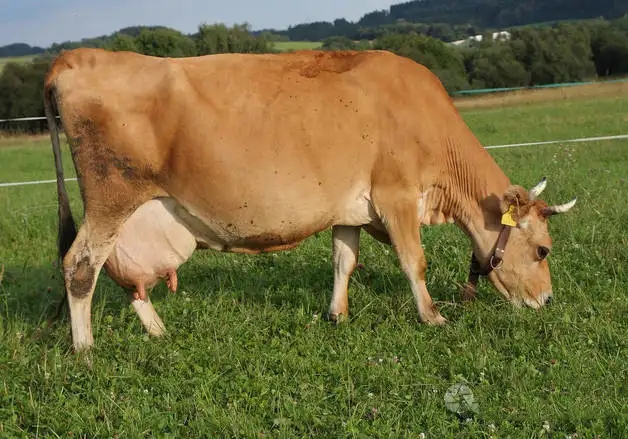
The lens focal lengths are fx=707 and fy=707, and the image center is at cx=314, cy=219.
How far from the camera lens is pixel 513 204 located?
602 cm

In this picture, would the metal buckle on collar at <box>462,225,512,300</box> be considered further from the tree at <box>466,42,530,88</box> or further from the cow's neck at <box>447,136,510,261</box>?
the tree at <box>466,42,530,88</box>

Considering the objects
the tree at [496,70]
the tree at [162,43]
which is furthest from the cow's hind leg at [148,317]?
the tree at [496,70]

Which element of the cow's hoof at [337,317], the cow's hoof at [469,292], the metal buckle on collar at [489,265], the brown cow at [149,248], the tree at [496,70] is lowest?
the tree at [496,70]

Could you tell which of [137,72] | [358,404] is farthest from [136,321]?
[358,404]

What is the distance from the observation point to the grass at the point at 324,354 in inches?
170

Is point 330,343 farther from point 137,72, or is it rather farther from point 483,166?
point 137,72

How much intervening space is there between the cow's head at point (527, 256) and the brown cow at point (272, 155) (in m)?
0.01

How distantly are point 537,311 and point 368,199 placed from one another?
5.52ft

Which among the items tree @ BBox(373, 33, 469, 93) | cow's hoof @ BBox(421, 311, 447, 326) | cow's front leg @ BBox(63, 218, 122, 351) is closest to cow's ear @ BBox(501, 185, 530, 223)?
cow's hoof @ BBox(421, 311, 447, 326)

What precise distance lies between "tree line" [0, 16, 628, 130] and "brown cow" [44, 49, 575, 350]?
4725 centimetres

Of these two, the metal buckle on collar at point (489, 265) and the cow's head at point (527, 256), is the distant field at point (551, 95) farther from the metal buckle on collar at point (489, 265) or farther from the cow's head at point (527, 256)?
the metal buckle on collar at point (489, 265)

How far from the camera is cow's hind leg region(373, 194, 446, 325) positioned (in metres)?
5.81

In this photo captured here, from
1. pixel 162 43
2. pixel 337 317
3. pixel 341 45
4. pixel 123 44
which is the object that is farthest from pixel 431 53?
pixel 337 317

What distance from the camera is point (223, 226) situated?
5582mm
